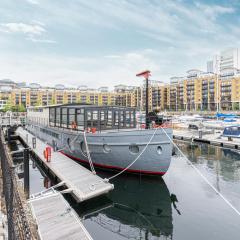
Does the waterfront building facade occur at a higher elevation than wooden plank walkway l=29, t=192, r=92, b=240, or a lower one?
higher

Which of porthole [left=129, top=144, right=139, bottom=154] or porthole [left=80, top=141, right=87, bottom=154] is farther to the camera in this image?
porthole [left=80, top=141, right=87, bottom=154]

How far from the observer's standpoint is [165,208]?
13.2 meters

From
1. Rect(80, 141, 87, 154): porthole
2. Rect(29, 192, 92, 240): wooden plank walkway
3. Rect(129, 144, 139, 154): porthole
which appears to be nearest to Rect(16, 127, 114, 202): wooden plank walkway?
Rect(29, 192, 92, 240): wooden plank walkway

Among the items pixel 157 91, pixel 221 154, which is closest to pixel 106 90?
pixel 157 91

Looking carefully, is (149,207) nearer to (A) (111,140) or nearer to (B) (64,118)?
(A) (111,140)

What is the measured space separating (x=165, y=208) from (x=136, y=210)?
1609 millimetres

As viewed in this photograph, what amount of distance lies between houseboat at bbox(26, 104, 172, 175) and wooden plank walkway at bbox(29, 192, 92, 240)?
18.8 feet

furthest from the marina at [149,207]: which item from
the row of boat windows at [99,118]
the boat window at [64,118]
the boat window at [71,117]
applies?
the boat window at [64,118]

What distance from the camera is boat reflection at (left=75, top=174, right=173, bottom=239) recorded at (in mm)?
10922

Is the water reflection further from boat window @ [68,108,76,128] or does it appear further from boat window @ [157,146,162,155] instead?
boat window @ [68,108,76,128]

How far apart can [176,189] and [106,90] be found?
584 feet

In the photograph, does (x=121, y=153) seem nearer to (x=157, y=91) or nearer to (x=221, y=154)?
(x=221, y=154)

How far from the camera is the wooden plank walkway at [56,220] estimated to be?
8.79 metres

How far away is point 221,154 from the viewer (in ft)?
89.7
